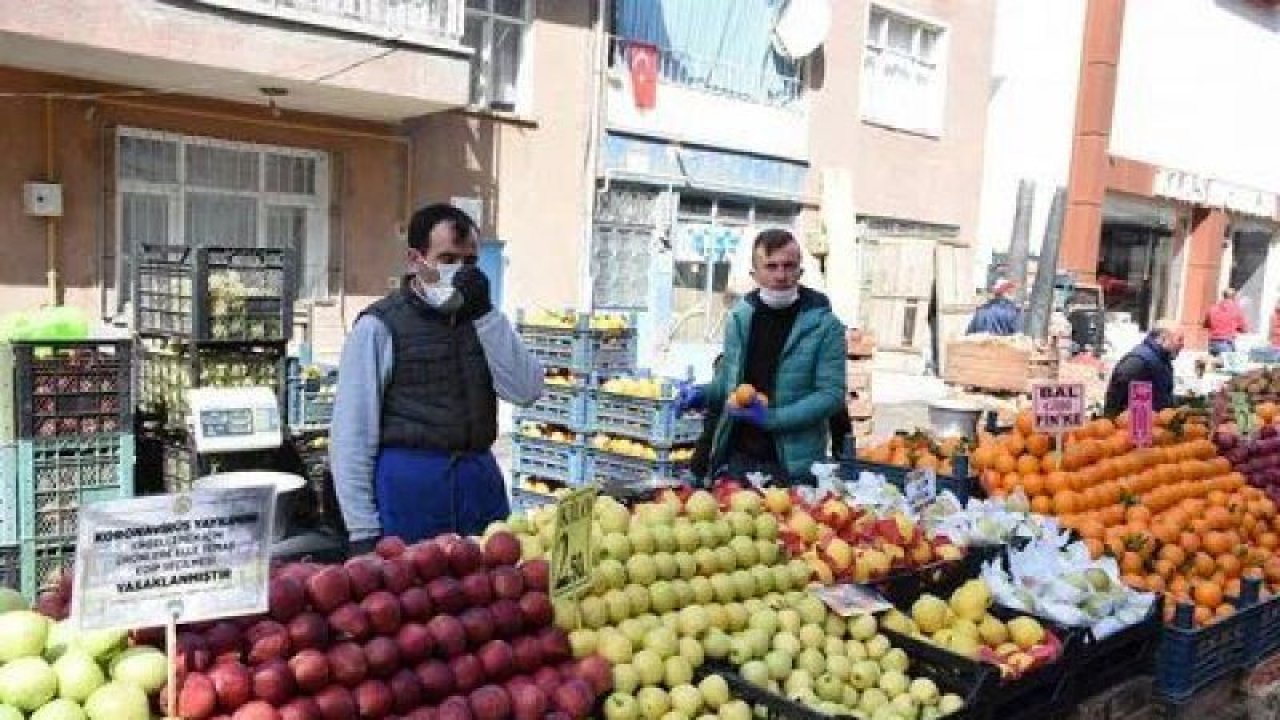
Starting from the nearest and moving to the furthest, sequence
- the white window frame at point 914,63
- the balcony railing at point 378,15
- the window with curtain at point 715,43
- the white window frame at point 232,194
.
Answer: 1. the balcony railing at point 378,15
2. the white window frame at point 232,194
3. the window with curtain at point 715,43
4. the white window frame at point 914,63

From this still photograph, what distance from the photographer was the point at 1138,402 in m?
5.34

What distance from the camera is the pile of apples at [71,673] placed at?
202 centimetres

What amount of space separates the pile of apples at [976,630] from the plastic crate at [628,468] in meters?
3.81

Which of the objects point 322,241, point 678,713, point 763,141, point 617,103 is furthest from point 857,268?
point 678,713

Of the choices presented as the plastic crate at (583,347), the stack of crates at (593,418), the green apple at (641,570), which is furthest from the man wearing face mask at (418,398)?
the plastic crate at (583,347)

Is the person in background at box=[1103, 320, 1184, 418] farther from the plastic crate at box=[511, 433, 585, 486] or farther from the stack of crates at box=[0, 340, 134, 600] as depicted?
the stack of crates at box=[0, 340, 134, 600]

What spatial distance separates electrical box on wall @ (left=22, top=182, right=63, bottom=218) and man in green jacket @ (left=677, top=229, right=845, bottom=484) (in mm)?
6342

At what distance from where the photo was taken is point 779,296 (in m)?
4.60

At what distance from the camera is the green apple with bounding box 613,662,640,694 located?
2709mm

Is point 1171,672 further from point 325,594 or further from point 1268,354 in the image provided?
point 1268,354

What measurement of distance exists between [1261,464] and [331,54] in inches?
292

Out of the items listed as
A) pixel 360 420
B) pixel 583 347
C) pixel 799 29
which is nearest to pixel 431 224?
Result: pixel 360 420

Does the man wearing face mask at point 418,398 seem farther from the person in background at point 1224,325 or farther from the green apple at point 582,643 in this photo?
the person in background at point 1224,325

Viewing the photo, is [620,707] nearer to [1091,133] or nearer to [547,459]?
[547,459]
